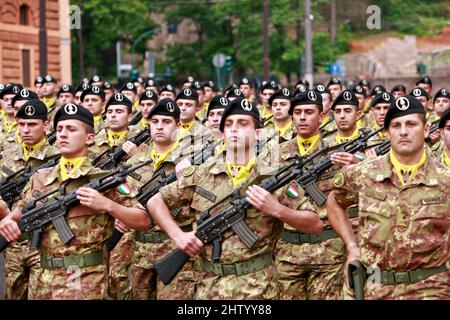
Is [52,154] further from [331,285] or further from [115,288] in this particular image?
[331,285]

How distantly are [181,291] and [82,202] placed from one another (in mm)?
2233

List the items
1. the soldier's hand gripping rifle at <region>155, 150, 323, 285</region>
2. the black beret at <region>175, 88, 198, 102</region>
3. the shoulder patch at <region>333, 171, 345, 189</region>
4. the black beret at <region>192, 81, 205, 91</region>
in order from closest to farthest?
1. the shoulder patch at <region>333, 171, 345, 189</region>
2. the soldier's hand gripping rifle at <region>155, 150, 323, 285</region>
3. the black beret at <region>175, 88, 198, 102</region>
4. the black beret at <region>192, 81, 205, 91</region>

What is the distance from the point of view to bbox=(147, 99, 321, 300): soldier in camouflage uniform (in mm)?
7082

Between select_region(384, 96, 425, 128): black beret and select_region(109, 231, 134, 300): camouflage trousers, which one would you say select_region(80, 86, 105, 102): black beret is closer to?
select_region(109, 231, 134, 300): camouflage trousers

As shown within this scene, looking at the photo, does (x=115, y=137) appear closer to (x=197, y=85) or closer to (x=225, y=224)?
(x=225, y=224)

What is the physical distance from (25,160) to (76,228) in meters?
2.66

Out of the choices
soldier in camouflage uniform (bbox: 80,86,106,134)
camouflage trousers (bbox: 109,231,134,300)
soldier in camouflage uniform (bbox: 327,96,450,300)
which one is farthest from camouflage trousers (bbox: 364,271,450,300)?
soldier in camouflage uniform (bbox: 80,86,106,134)

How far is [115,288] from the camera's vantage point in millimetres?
9914

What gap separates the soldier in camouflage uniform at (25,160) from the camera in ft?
29.9

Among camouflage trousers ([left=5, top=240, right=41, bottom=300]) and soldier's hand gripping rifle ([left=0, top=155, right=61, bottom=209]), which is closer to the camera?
camouflage trousers ([left=5, top=240, right=41, bottom=300])

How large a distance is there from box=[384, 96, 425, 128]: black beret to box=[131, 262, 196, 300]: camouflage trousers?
3080 millimetres

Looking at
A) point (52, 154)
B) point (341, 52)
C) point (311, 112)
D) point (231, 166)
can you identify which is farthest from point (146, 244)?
point (341, 52)

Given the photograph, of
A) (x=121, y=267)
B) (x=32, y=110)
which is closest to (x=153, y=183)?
(x=121, y=267)

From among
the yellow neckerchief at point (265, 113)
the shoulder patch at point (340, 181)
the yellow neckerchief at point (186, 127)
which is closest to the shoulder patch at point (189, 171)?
the shoulder patch at point (340, 181)
